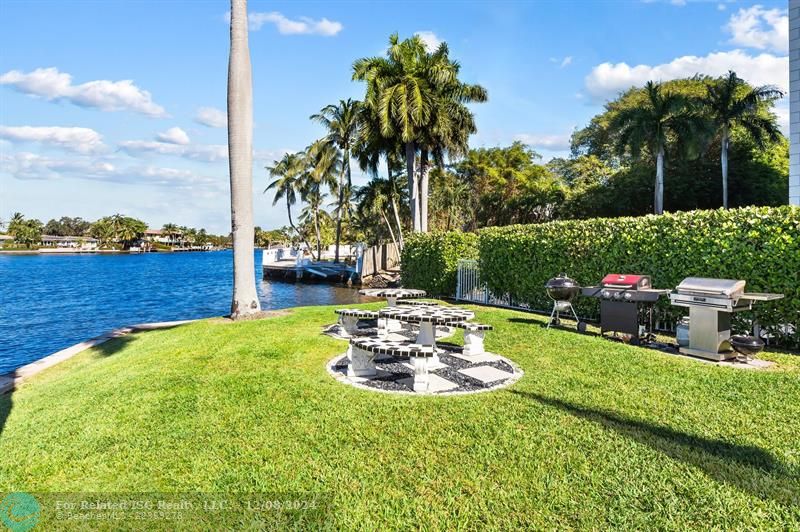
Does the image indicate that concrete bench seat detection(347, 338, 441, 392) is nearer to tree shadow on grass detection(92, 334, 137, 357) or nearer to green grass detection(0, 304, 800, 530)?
green grass detection(0, 304, 800, 530)

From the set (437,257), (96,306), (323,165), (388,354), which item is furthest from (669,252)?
(323,165)

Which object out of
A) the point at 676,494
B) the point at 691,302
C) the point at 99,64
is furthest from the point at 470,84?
the point at 676,494

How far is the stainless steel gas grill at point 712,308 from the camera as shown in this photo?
5.55m

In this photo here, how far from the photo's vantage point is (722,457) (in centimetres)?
316

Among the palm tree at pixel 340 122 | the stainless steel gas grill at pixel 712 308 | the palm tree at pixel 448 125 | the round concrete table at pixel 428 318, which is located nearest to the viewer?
the stainless steel gas grill at pixel 712 308

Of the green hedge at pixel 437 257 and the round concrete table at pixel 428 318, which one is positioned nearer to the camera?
A: the round concrete table at pixel 428 318

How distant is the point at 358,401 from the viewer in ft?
14.6

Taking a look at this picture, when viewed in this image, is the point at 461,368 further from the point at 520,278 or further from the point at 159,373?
the point at 520,278

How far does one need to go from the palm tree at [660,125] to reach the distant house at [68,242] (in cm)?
13445

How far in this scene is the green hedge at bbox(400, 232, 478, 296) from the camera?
14484 mm

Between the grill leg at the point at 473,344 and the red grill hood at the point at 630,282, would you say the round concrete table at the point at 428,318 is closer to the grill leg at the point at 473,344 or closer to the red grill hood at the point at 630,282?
the grill leg at the point at 473,344

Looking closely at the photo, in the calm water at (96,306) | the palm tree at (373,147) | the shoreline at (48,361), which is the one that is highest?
the palm tree at (373,147)

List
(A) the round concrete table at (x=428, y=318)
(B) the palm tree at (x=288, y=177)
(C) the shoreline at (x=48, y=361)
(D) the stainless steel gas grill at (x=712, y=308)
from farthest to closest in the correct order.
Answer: (B) the palm tree at (x=288, y=177) < (C) the shoreline at (x=48, y=361) < (A) the round concrete table at (x=428, y=318) < (D) the stainless steel gas grill at (x=712, y=308)

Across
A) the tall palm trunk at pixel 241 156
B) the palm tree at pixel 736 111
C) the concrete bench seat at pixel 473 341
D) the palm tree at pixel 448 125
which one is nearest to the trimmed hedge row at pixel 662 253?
the concrete bench seat at pixel 473 341
